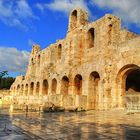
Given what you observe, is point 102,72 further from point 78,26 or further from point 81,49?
point 78,26

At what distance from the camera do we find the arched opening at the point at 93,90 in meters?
19.8

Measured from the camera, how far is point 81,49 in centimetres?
2644

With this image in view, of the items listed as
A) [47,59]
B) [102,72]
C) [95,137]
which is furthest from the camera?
[47,59]

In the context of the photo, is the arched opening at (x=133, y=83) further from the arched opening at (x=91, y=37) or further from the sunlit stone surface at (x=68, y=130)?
the sunlit stone surface at (x=68, y=130)

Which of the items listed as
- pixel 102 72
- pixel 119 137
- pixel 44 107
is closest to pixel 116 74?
pixel 102 72

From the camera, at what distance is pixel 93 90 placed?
2022 centimetres

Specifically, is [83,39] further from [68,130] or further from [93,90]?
[68,130]

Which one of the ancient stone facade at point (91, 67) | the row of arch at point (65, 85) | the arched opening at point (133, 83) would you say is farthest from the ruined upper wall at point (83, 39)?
the arched opening at point (133, 83)

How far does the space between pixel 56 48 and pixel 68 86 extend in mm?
10122

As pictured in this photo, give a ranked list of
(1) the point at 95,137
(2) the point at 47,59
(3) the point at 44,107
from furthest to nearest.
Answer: (2) the point at 47,59
(3) the point at 44,107
(1) the point at 95,137

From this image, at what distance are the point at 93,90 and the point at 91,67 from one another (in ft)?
6.77

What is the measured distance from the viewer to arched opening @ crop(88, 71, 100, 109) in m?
19.8

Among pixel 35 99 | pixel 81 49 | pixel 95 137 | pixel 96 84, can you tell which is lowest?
pixel 95 137

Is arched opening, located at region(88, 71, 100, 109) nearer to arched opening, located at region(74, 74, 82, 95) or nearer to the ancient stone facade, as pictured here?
the ancient stone facade
